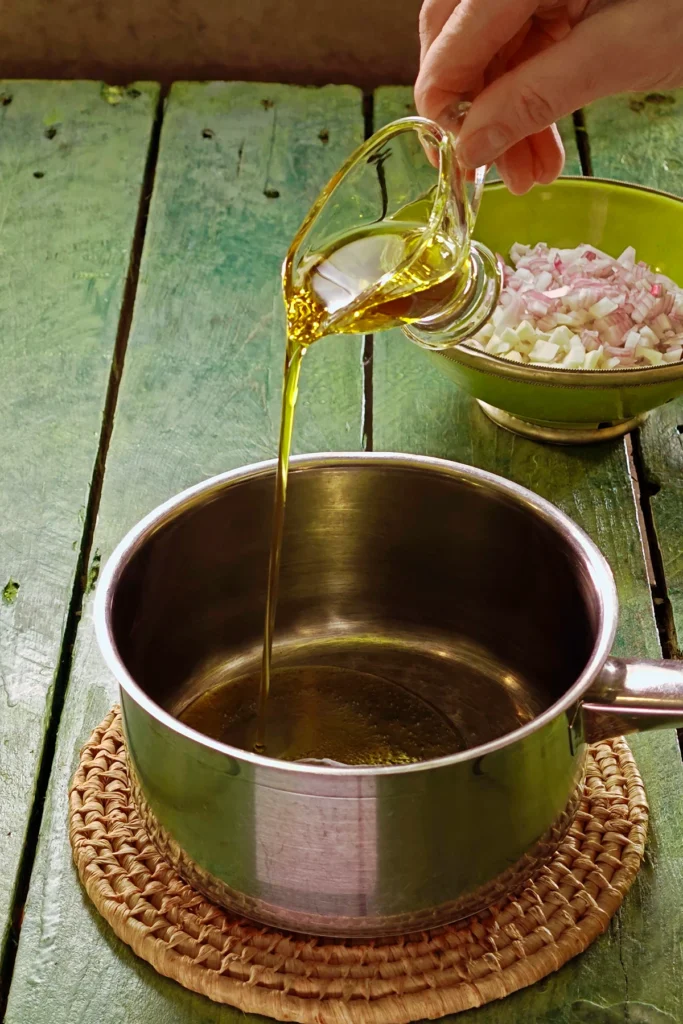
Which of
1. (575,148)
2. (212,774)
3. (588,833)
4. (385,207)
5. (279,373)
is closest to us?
(212,774)

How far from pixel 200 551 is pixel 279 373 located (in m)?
0.37

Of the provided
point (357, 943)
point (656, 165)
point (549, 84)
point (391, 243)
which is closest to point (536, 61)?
point (549, 84)

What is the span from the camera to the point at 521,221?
1204 mm

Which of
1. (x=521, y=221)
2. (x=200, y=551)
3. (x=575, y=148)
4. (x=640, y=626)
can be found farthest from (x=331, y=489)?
(x=575, y=148)

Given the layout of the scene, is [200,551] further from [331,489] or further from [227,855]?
[227,855]

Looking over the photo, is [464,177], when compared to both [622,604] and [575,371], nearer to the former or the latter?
[575,371]

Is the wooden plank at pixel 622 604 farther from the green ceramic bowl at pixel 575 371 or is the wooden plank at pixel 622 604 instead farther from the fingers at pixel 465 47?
the fingers at pixel 465 47

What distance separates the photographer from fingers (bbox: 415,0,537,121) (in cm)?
83

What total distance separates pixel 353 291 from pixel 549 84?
192 millimetres

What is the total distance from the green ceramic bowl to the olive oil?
0.17 m

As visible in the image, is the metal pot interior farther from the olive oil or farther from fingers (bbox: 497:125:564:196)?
fingers (bbox: 497:125:564:196)

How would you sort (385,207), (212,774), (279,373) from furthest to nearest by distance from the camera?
(279,373) → (385,207) → (212,774)

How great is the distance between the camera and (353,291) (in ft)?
2.51

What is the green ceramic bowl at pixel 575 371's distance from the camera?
968 millimetres
